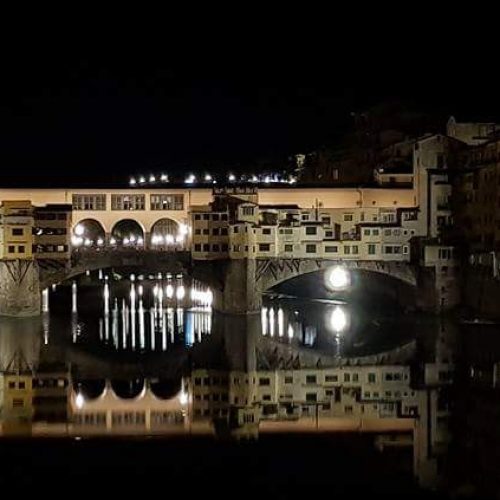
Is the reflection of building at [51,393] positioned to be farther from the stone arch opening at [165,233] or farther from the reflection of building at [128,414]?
the stone arch opening at [165,233]

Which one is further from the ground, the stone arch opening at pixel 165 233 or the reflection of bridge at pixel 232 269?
the stone arch opening at pixel 165 233

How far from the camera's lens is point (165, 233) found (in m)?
40.3

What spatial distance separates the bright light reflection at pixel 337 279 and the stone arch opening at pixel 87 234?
30.9 ft

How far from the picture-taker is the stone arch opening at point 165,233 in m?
36.6

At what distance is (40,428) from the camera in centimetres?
1716

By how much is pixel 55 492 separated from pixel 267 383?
30.1ft

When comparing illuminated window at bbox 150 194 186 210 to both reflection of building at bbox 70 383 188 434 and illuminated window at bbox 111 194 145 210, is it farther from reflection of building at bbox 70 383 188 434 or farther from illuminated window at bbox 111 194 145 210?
reflection of building at bbox 70 383 188 434

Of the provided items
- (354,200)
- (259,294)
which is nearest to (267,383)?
(259,294)

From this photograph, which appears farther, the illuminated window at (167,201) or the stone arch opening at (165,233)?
the stone arch opening at (165,233)

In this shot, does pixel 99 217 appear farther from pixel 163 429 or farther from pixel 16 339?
pixel 163 429

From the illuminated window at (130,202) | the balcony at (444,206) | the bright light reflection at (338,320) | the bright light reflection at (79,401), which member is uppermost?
the illuminated window at (130,202)

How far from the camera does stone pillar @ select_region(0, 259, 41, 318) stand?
3309 centimetres

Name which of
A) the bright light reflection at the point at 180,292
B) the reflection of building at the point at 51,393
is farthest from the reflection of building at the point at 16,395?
the bright light reflection at the point at 180,292

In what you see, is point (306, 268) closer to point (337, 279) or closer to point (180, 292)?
point (337, 279)
